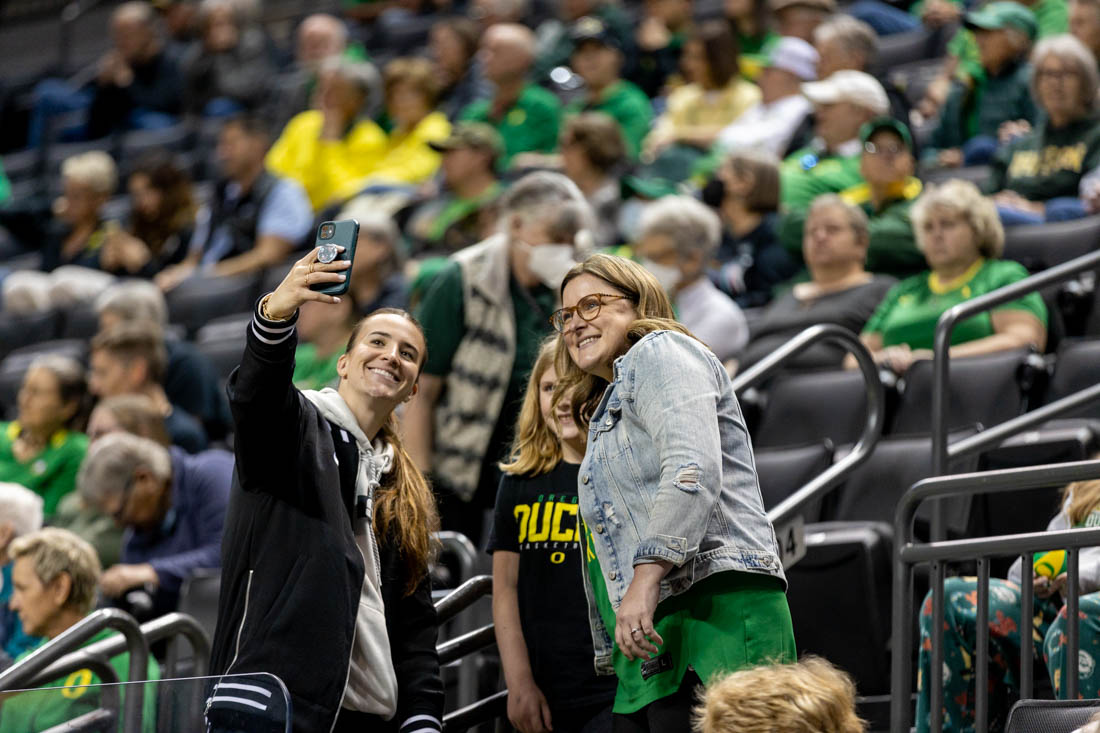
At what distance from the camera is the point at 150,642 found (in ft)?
13.4

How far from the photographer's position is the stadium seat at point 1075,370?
4.91 metres

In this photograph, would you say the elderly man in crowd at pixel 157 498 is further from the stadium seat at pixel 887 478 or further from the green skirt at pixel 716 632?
the green skirt at pixel 716 632

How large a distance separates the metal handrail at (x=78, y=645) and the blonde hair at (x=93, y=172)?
19.6ft

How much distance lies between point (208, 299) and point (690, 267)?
12.0ft

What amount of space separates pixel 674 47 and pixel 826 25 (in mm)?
1812

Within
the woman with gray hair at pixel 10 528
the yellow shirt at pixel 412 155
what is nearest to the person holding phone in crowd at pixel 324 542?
the woman with gray hair at pixel 10 528

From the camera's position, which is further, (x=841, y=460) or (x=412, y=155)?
(x=412, y=155)

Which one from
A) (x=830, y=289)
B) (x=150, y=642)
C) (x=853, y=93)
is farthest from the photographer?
(x=853, y=93)

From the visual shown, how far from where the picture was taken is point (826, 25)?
7539 mm

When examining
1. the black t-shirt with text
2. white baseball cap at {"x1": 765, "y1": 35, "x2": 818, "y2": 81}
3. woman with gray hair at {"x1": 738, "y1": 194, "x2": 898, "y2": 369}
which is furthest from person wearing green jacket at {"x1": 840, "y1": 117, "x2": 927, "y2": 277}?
the black t-shirt with text

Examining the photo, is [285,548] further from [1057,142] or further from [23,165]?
[23,165]

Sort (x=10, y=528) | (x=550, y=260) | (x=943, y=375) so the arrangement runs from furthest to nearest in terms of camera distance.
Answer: (x=10, y=528)
(x=550, y=260)
(x=943, y=375)

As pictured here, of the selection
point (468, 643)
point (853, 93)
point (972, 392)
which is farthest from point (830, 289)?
point (468, 643)

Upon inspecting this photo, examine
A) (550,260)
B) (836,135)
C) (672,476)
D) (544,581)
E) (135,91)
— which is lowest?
(135,91)
